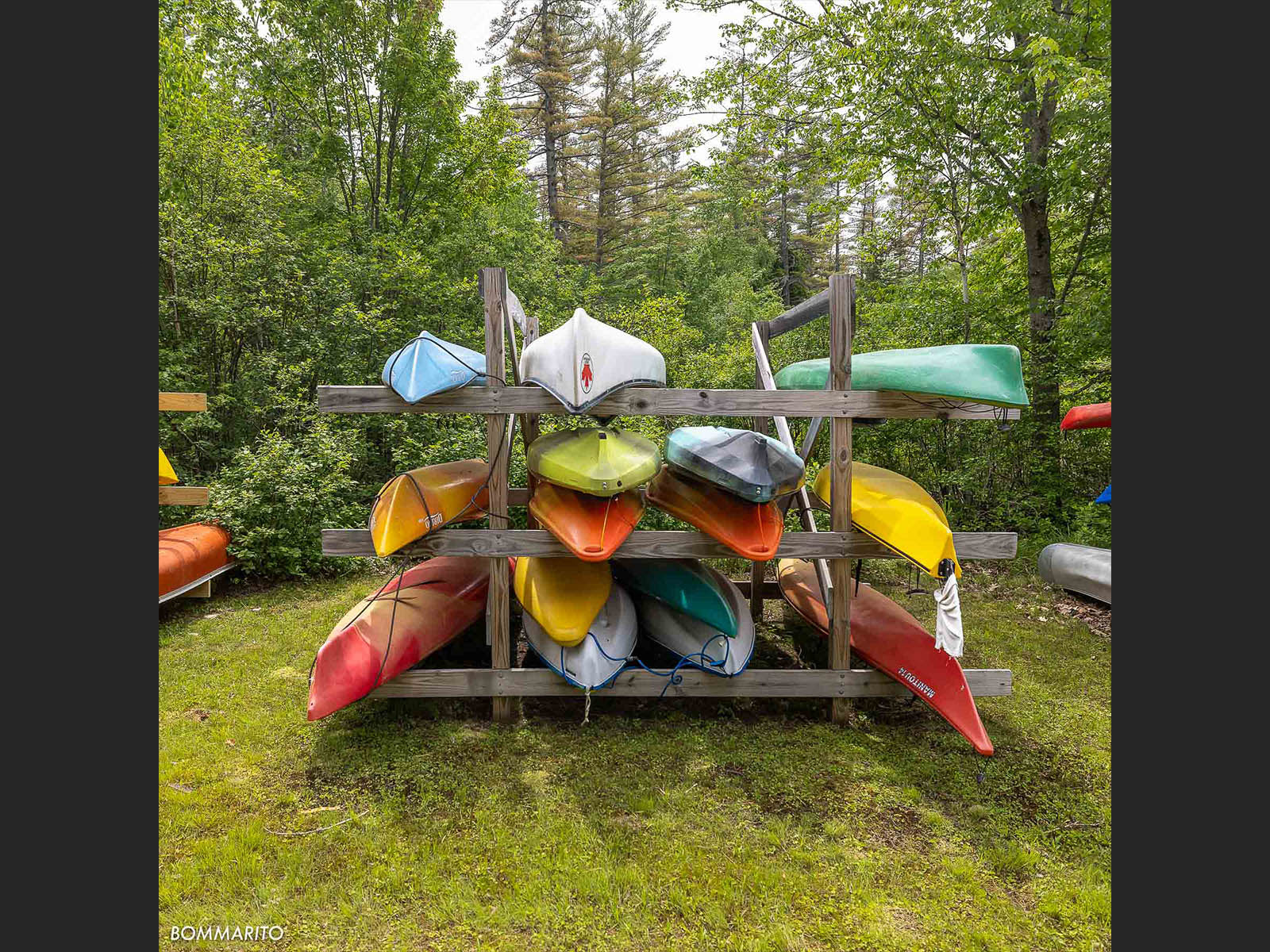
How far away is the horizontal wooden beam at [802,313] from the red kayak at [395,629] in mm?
2558

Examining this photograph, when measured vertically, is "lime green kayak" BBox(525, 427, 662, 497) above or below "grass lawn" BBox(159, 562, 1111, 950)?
above

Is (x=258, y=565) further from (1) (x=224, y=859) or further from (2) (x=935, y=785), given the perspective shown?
(2) (x=935, y=785)

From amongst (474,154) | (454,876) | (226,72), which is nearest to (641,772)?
(454,876)

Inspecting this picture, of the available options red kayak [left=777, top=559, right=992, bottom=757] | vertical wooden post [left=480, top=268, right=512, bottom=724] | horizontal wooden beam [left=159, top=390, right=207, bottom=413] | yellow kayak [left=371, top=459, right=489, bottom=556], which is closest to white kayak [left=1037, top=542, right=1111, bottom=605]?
red kayak [left=777, top=559, right=992, bottom=757]

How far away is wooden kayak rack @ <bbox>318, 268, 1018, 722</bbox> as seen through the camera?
298 centimetres

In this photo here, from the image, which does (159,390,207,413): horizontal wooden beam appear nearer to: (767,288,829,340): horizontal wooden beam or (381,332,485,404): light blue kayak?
(381,332,485,404): light blue kayak

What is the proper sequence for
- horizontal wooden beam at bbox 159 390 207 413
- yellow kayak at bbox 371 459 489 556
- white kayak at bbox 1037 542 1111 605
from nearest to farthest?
1. yellow kayak at bbox 371 459 489 556
2. horizontal wooden beam at bbox 159 390 207 413
3. white kayak at bbox 1037 542 1111 605

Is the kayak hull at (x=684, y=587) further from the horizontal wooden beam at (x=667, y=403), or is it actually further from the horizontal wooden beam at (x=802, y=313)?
the horizontal wooden beam at (x=802, y=313)

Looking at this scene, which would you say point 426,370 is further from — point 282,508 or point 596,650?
point 282,508

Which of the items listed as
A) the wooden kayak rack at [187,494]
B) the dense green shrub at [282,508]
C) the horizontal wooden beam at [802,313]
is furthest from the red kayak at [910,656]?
the dense green shrub at [282,508]

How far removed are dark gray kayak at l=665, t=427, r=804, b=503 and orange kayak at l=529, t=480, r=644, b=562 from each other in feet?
1.16

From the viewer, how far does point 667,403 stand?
9.83ft

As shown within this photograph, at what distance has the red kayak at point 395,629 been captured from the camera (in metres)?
2.82

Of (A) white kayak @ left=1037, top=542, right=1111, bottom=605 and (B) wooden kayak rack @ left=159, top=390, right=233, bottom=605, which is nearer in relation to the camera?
(B) wooden kayak rack @ left=159, top=390, right=233, bottom=605
